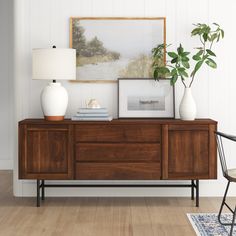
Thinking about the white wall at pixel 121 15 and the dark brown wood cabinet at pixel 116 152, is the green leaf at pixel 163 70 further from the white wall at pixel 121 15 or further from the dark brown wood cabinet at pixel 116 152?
the dark brown wood cabinet at pixel 116 152

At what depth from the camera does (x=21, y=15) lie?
4.83 metres

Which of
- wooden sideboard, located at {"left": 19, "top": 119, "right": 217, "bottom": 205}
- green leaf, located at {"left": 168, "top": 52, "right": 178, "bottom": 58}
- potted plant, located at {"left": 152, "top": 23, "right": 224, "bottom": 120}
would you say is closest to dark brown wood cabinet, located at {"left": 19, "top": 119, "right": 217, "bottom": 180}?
wooden sideboard, located at {"left": 19, "top": 119, "right": 217, "bottom": 205}

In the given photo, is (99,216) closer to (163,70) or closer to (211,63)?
(163,70)

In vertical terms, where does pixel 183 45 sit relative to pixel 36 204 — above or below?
above

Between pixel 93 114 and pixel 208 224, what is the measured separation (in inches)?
53.3

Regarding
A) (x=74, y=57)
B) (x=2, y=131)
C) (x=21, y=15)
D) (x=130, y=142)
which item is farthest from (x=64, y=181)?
(x=2, y=131)

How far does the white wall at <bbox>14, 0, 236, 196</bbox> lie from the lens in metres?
4.83

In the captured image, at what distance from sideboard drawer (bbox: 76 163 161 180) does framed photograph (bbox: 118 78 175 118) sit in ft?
1.79

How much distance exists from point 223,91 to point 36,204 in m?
1.98

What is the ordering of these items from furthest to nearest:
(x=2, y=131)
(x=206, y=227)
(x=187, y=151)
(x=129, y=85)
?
(x=2, y=131)
(x=129, y=85)
(x=187, y=151)
(x=206, y=227)

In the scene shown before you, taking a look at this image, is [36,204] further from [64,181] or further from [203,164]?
[203,164]

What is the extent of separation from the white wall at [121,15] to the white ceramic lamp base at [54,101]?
335mm

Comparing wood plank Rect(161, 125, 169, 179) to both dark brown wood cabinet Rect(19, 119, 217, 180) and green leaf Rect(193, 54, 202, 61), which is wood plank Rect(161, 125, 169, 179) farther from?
green leaf Rect(193, 54, 202, 61)

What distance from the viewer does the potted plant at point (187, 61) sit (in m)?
4.55
